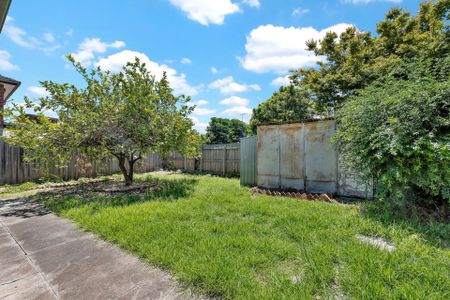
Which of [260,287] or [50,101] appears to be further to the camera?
[50,101]

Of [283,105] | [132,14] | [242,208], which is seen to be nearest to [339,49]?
[283,105]

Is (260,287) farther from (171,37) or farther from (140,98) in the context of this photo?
(171,37)

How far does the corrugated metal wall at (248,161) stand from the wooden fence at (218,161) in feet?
8.61

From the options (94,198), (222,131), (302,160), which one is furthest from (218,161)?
(222,131)

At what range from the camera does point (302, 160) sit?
605 centimetres

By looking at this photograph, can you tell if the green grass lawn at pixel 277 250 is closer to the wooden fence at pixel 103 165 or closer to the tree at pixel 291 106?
the wooden fence at pixel 103 165

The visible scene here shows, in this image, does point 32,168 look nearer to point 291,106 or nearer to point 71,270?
point 71,270

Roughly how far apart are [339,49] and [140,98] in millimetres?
10706

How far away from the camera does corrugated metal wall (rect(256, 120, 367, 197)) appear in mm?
5516

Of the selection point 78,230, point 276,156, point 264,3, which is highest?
point 264,3

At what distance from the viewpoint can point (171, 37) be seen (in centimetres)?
763

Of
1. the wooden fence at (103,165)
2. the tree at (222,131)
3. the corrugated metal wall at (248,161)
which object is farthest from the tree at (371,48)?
the tree at (222,131)

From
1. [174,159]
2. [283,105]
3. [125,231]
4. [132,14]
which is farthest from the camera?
[283,105]

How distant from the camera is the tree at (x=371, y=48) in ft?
29.4
